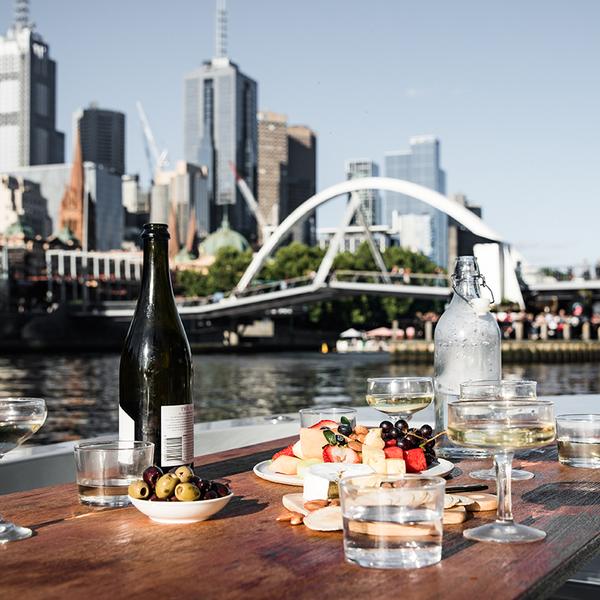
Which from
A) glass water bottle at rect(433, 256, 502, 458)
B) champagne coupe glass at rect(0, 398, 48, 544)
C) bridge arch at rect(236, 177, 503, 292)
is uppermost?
bridge arch at rect(236, 177, 503, 292)

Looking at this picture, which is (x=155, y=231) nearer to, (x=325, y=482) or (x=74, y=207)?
(x=325, y=482)

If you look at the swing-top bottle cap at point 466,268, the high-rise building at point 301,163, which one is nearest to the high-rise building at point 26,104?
the high-rise building at point 301,163

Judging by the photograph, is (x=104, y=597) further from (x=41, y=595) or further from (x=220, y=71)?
(x=220, y=71)

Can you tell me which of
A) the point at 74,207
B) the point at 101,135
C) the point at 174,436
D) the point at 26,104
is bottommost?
the point at 174,436

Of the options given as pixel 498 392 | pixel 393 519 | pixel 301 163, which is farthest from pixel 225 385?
pixel 301 163

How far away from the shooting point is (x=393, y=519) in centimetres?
113

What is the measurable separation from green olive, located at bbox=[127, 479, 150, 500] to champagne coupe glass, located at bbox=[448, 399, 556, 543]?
467 millimetres

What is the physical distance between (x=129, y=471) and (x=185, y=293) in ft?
210

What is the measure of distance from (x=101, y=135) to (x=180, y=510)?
14876 cm

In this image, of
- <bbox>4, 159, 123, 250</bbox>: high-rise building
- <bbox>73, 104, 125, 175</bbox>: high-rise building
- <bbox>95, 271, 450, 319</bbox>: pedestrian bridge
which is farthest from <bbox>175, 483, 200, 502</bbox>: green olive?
<bbox>73, 104, 125, 175</bbox>: high-rise building

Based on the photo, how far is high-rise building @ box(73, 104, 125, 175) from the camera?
14338cm

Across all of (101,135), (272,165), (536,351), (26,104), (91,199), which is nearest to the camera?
(536,351)

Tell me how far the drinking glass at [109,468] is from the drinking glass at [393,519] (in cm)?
46

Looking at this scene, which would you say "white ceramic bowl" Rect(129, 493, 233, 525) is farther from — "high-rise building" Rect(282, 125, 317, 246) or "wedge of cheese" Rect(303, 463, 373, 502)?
"high-rise building" Rect(282, 125, 317, 246)
